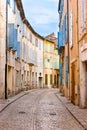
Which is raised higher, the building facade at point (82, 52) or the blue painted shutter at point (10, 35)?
the blue painted shutter at point (10, 35)

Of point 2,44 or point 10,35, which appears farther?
point 10,35

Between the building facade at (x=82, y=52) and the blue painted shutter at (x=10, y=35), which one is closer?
the building facade at (x=82, y=52)

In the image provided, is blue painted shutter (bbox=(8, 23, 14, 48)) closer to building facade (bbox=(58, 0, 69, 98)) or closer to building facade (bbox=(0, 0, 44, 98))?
building facade (bbox=(0, 0, 44, 98))

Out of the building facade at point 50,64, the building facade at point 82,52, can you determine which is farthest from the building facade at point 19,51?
the building facade at point 82,52

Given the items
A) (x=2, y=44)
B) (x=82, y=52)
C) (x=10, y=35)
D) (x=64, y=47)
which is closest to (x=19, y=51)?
(x=64, y=47)

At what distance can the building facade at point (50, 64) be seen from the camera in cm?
6956

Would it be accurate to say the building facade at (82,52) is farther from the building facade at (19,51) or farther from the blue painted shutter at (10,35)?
the blue painted shutter at (10,35)

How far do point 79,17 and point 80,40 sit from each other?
126 cm

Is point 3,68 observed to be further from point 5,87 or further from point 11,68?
point 11,68

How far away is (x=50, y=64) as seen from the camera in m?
71.6

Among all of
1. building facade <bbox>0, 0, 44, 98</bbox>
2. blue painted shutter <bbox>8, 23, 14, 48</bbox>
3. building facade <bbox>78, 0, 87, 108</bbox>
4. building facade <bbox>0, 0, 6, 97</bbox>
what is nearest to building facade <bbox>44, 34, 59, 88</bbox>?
building facade <bbox>0, 0, 44, 98</bbox>

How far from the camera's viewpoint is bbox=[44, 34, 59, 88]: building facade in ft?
228

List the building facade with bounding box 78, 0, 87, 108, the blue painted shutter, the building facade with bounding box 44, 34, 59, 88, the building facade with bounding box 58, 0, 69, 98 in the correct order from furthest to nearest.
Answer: the building facade with bounding box 44, 34, 59, 88 → the blue painted shutter → the building facade with bounding box 58, 0, 69, 98 → the building facade with bounding box 78, 0, 87, 108

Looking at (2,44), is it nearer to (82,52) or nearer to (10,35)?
(10,35)
